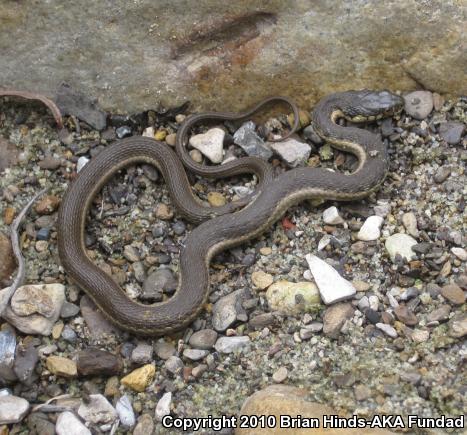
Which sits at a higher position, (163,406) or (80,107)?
(80,107)

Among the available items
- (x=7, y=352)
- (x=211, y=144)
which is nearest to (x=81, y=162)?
(x=211, y=144)

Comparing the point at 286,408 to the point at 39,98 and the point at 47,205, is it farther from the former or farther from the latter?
the point at 39,98

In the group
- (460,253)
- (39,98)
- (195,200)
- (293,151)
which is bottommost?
(460,253)

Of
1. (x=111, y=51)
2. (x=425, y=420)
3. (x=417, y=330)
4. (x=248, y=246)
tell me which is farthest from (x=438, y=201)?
(x=111, y=51)

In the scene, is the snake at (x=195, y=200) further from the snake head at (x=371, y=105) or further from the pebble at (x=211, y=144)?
the pebble at (x=211, y=144)

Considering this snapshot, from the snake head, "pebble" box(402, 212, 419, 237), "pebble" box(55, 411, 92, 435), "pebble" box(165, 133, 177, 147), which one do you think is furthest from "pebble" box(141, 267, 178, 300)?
the snake head

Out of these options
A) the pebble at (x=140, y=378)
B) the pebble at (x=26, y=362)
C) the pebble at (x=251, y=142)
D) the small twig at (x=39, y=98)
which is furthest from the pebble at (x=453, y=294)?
the small twig at (x=39, y=98)
